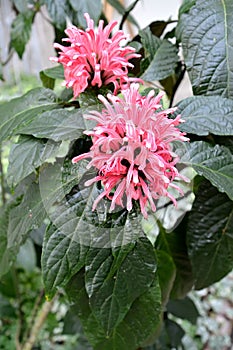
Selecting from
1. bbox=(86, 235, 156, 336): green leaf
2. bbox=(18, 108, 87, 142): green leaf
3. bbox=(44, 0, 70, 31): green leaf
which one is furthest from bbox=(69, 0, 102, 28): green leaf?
bbox=(86, 235, 156, 336): green leaf

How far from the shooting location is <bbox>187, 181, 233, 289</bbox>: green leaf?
0.62 metres

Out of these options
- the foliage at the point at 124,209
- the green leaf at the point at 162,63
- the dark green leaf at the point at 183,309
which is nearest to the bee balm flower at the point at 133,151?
the foliage at the point at 124,209

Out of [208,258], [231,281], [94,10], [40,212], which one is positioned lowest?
[231,281]

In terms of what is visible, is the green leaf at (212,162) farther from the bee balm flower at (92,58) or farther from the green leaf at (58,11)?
the green leaf at (58,11)

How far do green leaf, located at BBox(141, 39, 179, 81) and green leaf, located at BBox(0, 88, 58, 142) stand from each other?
0.11 meters

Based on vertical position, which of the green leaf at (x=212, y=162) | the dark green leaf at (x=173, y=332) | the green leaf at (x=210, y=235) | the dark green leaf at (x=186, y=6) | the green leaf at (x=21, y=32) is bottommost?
the dark green leaf at (x=173, y=332)

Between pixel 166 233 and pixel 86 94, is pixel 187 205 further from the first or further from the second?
pixel 86 94

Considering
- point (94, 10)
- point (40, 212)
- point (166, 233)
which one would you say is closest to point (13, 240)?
point (40, 212)

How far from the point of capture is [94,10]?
730mm

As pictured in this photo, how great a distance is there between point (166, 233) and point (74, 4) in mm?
347

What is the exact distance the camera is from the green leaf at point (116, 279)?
1.67 ft

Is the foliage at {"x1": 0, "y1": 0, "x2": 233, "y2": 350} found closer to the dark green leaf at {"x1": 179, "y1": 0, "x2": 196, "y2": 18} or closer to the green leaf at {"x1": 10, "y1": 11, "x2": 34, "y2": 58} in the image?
the dark green leaf at {"x1": 179, "y1": 0, "x2": 196, "y2": 18}

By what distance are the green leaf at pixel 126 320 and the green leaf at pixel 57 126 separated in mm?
179

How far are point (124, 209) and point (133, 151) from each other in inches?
2.7
